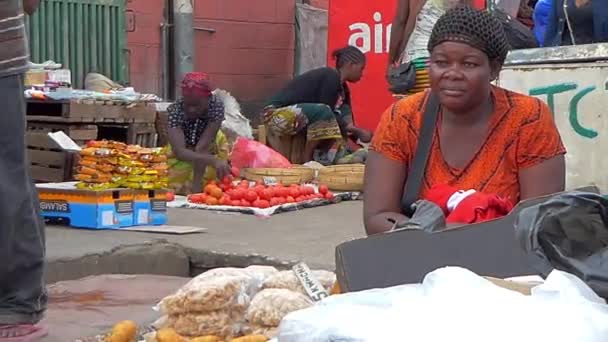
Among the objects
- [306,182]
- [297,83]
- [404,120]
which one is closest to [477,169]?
[404,120]

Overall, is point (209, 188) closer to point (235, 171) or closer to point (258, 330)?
point (235, 171)

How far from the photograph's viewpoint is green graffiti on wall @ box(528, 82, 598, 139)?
5.49 m

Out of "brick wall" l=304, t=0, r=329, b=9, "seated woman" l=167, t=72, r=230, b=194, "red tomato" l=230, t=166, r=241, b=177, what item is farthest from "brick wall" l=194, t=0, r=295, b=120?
"seated woman" l=167, t=72, r=230, b=194

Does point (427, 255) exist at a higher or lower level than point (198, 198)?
higher

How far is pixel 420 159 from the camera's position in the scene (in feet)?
12.5

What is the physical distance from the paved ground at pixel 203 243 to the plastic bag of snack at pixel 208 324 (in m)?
2.13

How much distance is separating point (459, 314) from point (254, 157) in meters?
8.02

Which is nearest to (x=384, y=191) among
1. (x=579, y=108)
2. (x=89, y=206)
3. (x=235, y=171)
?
(x=579, y=108)

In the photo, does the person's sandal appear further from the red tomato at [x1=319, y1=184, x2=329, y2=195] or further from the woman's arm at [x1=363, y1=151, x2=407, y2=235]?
the red tomato at [x1=319, y1=184, x2=329, y2=195]

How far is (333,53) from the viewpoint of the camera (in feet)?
39.7

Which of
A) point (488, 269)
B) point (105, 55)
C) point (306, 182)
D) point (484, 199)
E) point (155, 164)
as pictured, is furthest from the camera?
point (105, 55)

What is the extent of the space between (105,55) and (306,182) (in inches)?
116

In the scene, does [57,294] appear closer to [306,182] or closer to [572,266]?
[572,266]

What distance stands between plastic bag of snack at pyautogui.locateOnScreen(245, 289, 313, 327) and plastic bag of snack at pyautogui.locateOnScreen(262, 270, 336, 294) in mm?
73
